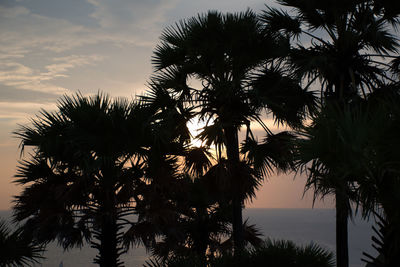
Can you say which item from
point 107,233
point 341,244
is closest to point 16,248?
point 107,233

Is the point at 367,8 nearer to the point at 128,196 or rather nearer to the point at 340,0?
the point at 340,0

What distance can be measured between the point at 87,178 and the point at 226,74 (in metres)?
5.00

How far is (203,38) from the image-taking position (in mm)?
11492

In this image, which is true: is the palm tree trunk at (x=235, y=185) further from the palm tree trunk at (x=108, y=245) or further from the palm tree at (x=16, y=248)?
the palm tree at (x=16, y=248)

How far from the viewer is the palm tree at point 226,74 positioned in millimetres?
11461

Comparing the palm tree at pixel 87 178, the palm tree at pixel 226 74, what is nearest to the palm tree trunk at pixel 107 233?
the palm tree at pixel 87 178

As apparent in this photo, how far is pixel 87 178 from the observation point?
31.5ft

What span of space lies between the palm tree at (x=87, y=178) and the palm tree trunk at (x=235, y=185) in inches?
107

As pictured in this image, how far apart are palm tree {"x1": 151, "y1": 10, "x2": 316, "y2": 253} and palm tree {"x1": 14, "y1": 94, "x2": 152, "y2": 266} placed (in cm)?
244

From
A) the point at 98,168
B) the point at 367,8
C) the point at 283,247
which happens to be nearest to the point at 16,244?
the point at 98,168

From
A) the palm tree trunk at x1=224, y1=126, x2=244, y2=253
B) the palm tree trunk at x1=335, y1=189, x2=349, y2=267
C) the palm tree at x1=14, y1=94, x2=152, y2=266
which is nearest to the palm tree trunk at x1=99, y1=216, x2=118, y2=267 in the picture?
the palm tree at x1=14, y1=94, x2=152, y2=266

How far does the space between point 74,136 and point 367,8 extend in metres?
9.08

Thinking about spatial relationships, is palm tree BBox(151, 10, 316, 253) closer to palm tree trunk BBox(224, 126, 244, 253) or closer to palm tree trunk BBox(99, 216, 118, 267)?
palm tree trunk BBox(224, 126, 244, 253)

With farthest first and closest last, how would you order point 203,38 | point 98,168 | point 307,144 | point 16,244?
point 203,38 → point 98,168 → point 16,244 → point 307,144
